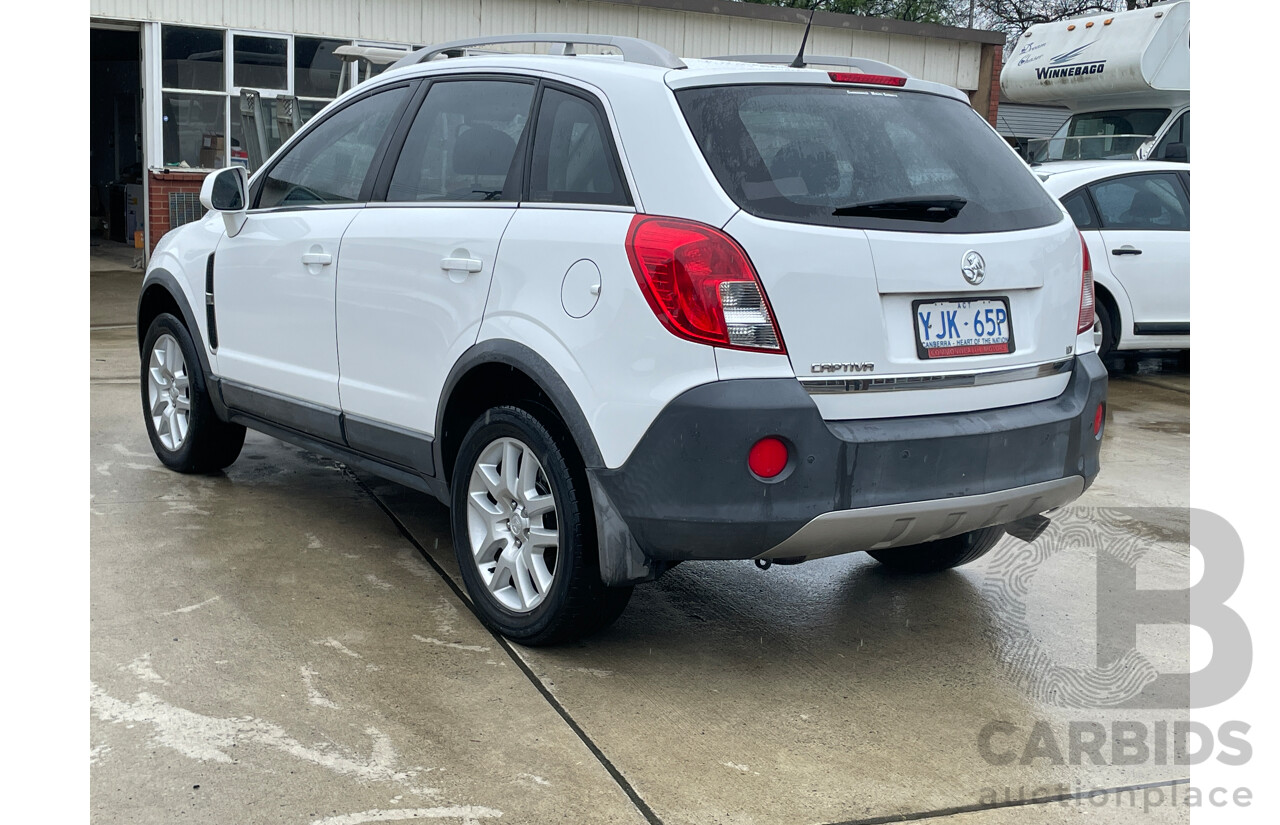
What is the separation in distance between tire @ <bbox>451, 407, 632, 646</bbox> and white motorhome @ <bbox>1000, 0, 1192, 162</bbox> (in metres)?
11.3

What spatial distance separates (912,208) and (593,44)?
122 cm

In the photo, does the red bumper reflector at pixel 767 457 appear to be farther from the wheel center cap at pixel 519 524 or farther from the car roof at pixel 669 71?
the car roof at pixel 669 71

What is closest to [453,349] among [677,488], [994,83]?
[677,488]

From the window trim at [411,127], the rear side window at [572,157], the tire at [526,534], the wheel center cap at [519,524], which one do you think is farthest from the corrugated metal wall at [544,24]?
the wheel center cap at [519,524]

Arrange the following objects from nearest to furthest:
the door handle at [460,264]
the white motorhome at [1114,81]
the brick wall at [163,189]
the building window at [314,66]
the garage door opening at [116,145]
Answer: the door handle at [460,264], the white motorhome at [1114,81], the brick wall at [163,189], the building window at [314,66], the garage door opening at [116,145]

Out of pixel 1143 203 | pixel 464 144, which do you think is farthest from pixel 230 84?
pixel 464 144

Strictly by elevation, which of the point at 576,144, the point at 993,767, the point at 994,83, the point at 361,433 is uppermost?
the point at 994,83

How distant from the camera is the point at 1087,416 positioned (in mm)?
3744

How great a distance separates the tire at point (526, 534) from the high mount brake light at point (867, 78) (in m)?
1.36

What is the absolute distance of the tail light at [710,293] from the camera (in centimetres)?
321

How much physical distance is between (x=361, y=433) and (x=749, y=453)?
1.79 meters

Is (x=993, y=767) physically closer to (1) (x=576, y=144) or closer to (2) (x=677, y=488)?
(2) (x=677, y=488)

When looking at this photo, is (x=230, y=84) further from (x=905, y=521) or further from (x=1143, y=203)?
(x=905, y=521)

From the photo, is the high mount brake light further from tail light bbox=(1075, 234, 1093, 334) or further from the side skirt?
the side skirt
